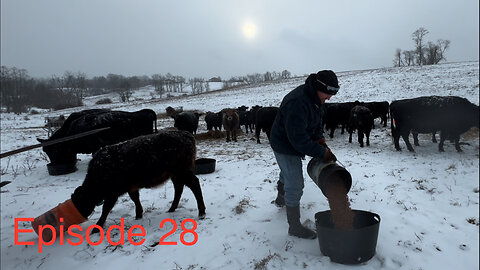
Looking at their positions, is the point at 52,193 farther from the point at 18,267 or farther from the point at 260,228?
the point at 260,228

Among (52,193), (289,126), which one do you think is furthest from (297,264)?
(52,193)

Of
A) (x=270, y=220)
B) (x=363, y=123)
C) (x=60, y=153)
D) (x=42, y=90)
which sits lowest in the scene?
(x=270, y=220)

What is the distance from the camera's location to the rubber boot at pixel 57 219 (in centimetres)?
374

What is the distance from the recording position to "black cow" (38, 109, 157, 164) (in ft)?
25.5

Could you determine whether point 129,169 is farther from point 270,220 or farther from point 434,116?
point 434,116

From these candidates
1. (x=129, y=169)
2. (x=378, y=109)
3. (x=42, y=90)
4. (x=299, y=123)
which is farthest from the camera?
(x=42, y=90)

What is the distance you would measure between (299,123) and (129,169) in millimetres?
2524

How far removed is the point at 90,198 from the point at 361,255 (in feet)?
11.9

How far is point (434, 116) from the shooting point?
6898 millimetres

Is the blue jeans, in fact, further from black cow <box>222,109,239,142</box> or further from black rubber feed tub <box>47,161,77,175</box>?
black cow <box>222,109,239,142</box>

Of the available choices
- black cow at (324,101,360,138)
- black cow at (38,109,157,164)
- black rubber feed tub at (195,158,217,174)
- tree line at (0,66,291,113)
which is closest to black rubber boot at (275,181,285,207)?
black rubber feed tub at (195,158,217,174)

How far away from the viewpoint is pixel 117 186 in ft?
13.0

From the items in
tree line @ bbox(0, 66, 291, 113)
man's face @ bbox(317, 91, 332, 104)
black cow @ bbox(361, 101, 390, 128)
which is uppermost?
tree line @ bbox(0, 66, 291, 113)

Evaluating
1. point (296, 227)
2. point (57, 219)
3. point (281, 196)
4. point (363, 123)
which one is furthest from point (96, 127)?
point (363, 123)
